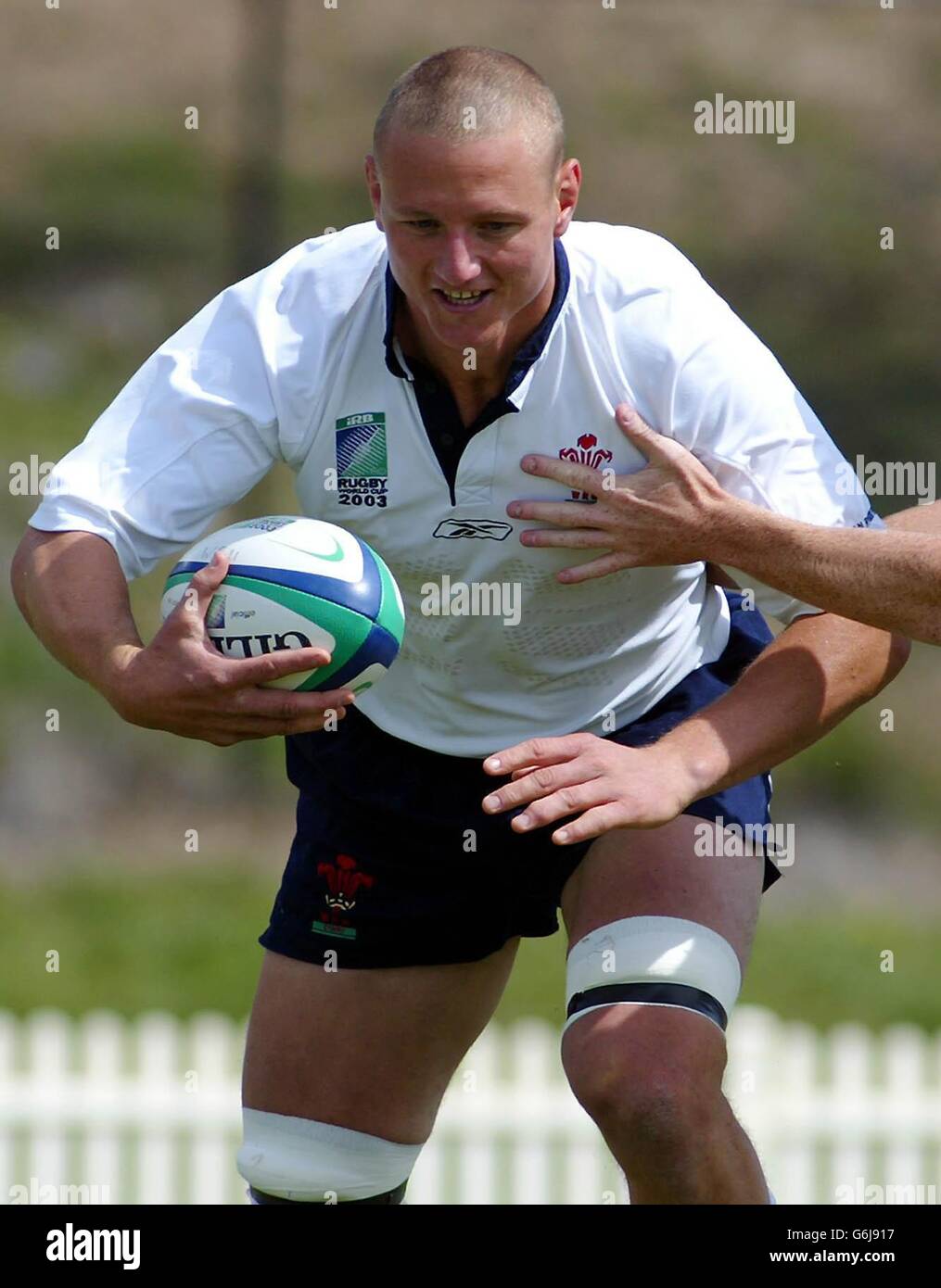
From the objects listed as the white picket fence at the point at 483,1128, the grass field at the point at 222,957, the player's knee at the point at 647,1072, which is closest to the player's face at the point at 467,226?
the player's knee at the point at 647,1072

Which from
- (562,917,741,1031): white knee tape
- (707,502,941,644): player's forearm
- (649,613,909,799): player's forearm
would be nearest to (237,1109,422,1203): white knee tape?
(562,917,741,1031): white knee tape

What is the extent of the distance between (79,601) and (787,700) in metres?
1.54

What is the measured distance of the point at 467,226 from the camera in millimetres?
3912

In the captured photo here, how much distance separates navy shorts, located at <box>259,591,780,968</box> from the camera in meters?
4.43

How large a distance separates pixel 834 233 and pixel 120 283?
7157 mm

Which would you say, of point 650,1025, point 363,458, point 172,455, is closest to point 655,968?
point 650,1025

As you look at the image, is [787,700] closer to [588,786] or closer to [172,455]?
[588,786]

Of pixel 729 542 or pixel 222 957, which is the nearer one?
pixel 729 542

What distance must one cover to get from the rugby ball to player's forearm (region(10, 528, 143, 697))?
117 mm

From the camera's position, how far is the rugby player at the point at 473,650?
12.7ft

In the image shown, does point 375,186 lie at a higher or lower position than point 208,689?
higher

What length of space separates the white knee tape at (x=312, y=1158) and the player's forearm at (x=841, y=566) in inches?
69.0

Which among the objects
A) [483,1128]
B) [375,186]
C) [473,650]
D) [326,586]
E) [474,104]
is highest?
[474,104]

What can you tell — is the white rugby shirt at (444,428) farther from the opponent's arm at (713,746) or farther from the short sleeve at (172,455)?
the opponent's arm at (713,746)
